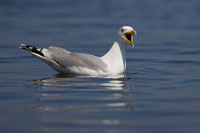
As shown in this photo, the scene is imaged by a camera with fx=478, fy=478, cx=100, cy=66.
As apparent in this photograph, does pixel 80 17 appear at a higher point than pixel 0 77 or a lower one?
higher

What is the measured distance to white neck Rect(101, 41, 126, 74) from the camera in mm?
9812

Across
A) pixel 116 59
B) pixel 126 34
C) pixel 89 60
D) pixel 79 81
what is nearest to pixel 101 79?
pixel 79 81

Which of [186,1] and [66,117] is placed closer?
[66,117]

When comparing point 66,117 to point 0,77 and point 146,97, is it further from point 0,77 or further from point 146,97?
point 0,77

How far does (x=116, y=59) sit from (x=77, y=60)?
863mm

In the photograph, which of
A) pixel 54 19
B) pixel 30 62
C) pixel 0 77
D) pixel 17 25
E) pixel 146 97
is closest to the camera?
pixel 146 97

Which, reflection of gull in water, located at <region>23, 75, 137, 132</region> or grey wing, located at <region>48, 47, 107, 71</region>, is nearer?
reflection of gull in water, located at <region>23, 75, 137, 132</region>

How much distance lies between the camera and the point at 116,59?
997cm

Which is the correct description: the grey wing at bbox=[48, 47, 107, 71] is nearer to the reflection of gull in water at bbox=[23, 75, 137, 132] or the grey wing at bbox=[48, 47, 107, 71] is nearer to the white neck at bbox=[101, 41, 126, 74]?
the white neck at bbox=[101, 41, 126, 74]

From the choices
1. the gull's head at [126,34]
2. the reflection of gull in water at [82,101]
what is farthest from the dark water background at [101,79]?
the gull's head at [126,34]

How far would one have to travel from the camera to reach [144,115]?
22.1ft

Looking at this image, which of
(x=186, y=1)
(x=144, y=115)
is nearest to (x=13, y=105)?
(x=144, y=115)

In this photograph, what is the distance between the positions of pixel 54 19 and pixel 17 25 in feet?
6.17

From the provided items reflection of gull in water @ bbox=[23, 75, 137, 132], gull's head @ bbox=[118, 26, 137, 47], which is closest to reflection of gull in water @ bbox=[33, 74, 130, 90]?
reflection of gull in water @ bbox=[23, 75, 137, 132]
